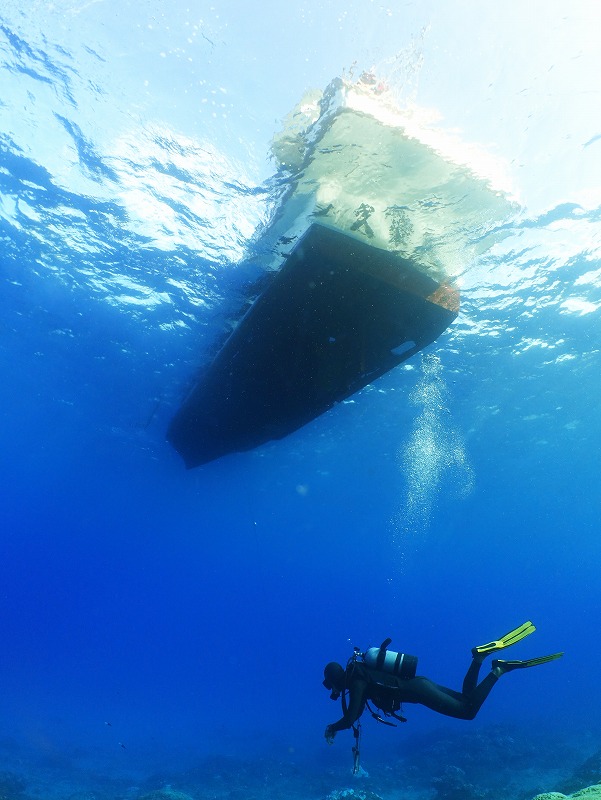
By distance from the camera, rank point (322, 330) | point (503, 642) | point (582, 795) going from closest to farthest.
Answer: point (582, 795)
point (503, 642)
point (322, 330)

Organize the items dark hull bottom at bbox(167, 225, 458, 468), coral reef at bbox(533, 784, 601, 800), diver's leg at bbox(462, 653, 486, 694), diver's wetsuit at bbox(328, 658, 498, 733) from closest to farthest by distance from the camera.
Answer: coral reef at bbox(533, 784, 601, 800)
diver's wetsuit at bbox(328, 658, 498, 733)
diver's leg at bbox(462, 653, 486, 694)
dark hull bottom at bbox(167, 225, 458, 468)

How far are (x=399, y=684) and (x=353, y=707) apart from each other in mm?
734

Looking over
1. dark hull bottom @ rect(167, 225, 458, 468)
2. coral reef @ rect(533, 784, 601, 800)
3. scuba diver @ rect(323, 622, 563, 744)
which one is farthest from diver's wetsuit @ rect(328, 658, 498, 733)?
dark hull bottom @ rect(167, 225, 458, 468)

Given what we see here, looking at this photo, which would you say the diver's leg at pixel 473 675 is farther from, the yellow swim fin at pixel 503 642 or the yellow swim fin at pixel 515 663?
the yellow swim fin at pixel 515 663

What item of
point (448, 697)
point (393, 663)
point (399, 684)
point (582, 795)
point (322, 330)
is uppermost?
point (322, 330)

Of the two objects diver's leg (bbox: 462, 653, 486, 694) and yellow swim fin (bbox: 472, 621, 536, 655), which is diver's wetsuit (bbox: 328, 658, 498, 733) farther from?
yellow swim fin (bbox: 472, 621, 536, 655)

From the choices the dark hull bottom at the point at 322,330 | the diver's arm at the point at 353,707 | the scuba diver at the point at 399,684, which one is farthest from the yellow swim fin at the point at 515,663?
the dark hull bottom at the point at 322,330

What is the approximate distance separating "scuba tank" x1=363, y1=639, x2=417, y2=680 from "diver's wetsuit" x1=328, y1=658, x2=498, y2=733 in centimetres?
9

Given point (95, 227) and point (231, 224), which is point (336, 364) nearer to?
point (231, 224)

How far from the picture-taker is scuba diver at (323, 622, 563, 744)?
→ 5.70 metres

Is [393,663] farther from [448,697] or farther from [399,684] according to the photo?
[448,697]

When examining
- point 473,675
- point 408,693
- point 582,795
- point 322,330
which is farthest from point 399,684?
point 322,330

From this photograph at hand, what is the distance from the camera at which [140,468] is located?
30.4 m

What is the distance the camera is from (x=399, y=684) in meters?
5.86
